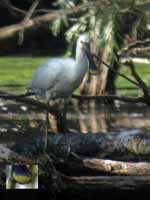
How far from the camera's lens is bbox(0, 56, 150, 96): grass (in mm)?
10859

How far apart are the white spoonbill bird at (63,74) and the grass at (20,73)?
3708 millimetres

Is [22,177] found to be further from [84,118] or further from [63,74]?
[84,118]

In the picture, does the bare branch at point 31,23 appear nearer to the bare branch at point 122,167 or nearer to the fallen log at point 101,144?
the fallen log at point 101,144

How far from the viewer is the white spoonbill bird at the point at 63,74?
19.9ft

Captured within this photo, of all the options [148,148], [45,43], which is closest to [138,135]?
[148,148]

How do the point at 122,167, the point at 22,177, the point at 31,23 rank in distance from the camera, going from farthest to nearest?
1. the point at 31,23
2. the point at 122,167
3. the point at 22,177

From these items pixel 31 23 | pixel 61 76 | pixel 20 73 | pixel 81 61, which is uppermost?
pixel 31 23

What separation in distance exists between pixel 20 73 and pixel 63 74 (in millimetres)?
7045

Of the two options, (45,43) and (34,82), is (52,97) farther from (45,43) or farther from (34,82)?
(45,43)

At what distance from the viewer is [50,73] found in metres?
6.25

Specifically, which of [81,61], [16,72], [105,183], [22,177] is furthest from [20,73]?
[22,177]

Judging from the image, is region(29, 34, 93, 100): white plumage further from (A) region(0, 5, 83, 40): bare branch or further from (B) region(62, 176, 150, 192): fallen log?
(A) region(0, 5, 83, 40): bare branch

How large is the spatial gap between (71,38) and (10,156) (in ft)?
16.2

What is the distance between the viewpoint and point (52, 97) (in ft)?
20.9
